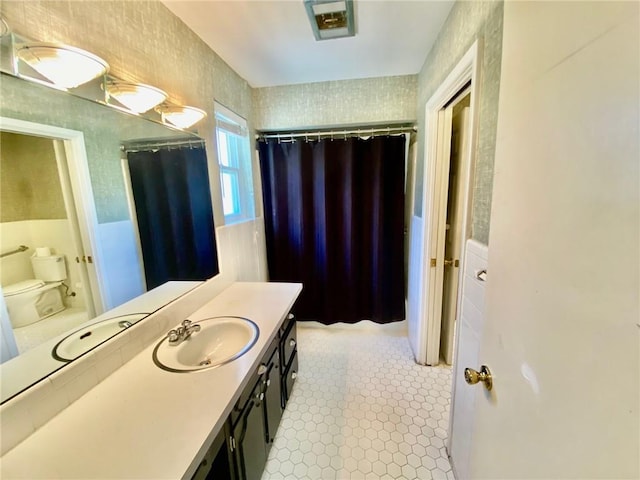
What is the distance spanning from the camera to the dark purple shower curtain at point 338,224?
230 centimetres

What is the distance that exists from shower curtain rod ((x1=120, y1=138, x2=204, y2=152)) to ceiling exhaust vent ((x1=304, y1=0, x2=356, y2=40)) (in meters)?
0.91

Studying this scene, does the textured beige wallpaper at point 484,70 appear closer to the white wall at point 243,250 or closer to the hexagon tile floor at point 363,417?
the hexagon tile floor at point 363,417

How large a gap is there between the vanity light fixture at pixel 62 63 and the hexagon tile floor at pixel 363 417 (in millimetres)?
1861

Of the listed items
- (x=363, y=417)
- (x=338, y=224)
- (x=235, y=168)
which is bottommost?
(x=363, y=417)

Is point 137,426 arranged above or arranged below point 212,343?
above

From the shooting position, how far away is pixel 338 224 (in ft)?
7.95

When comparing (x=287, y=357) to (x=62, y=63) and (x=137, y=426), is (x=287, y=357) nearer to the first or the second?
(x=137, y=426)

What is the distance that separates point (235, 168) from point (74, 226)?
1.41m

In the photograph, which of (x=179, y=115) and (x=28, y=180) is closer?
(x=28, y=180)

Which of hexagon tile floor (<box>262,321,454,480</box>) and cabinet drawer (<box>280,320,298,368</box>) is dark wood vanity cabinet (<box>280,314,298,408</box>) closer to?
cabinet drawer (<box>280,320,298,368</box>)

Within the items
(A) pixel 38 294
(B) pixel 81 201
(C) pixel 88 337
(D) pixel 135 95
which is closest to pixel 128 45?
(D) pixel 135 95

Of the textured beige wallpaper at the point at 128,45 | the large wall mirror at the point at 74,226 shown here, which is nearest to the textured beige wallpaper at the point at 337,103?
the textured beige wallpaper at the point at 128,45

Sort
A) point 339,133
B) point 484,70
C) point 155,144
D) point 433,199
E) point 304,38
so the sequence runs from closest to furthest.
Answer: point 484,70, point 155,144, point 304,38, point 433,199, point 339,133

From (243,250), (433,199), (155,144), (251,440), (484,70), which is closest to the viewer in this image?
(484,70)
